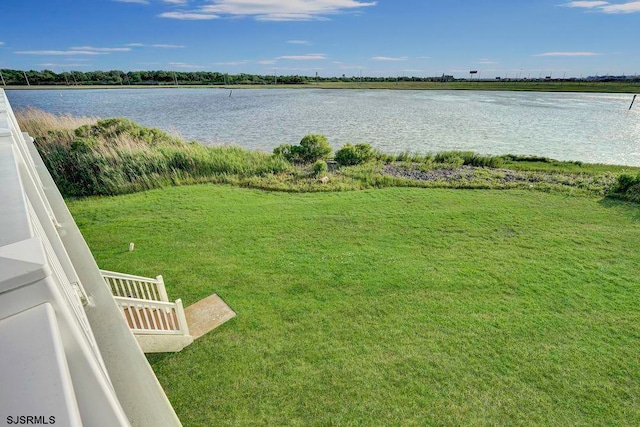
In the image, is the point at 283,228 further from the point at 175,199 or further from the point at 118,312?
the point at 118,312

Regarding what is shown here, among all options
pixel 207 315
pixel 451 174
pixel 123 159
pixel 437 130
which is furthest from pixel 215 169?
pixel 437 130

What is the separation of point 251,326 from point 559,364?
4.19 m

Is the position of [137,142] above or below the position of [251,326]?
above

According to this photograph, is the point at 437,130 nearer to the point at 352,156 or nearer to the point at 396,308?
the point at 352,156

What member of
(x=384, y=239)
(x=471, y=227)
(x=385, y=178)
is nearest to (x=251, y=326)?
(x=384, y=239)

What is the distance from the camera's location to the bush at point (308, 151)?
49.5 ft

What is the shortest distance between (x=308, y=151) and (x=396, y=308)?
11.2m

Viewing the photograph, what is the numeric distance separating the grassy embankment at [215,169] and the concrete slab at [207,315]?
6.20 metres

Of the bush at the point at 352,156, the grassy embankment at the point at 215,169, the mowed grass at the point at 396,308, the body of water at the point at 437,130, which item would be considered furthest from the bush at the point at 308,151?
the mowed grass at the point at 396,308

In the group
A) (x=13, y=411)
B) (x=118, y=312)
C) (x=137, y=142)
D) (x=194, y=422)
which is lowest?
(x=194, y=422)

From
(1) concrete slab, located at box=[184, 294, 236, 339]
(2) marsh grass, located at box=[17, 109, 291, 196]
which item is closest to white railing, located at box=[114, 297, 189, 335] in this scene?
(1) concrete slab, located at box=[184, 294, 236, 339]

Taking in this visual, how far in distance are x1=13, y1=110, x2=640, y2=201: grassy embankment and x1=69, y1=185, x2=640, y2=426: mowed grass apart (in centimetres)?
214

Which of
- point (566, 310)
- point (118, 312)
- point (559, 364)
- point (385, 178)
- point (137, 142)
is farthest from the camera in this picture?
point (137, 142)

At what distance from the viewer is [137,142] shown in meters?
13.4
